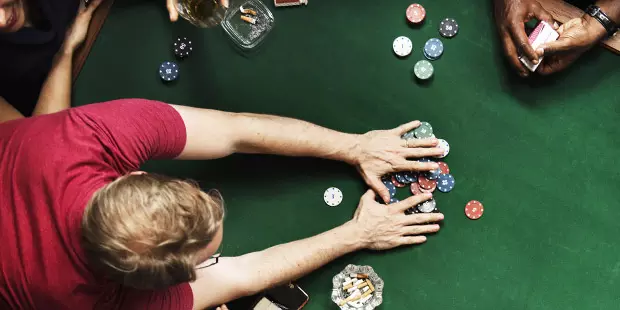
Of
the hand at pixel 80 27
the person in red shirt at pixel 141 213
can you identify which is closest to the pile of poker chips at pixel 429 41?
the person in red shirt at pixel 141 213

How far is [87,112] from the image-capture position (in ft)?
6.81

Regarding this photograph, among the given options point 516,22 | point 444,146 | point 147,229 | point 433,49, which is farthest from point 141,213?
point 516,22

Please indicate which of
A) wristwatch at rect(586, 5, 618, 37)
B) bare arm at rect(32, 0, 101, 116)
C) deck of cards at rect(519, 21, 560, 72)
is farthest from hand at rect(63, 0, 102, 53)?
wristwatch at rect(586, 5, 618, 37)

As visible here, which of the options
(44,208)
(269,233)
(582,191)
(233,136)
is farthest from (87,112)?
(582,191)

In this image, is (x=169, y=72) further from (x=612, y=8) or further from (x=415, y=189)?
(x=612, y=8)

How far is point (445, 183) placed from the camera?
268cm

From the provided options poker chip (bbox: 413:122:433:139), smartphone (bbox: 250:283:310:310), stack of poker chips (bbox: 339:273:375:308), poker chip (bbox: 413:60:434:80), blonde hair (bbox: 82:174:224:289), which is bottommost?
smartphone (bbox: 250:283:310:310)

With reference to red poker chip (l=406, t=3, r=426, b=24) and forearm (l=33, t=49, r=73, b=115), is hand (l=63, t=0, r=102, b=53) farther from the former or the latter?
red poker chip (l=406, t=3, r=426, b=24)

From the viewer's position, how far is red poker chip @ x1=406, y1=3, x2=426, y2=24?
109 inches

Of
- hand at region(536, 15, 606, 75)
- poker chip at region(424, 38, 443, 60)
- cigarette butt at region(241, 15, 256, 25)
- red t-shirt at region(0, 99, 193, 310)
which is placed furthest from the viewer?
cigarette butt at region(241, 15, 256, 25)

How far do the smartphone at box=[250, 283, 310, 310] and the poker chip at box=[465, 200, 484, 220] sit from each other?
2.86ft

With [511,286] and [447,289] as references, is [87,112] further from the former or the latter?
[511,286]

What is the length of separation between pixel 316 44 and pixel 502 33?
915mm

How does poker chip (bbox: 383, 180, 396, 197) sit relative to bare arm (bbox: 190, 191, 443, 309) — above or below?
above
